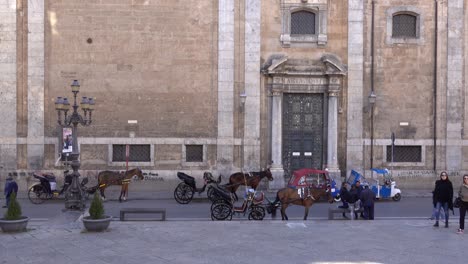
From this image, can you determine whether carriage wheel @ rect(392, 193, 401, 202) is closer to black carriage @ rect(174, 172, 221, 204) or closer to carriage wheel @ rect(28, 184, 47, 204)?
black carriage @ rect(174, 172, 221, 204)

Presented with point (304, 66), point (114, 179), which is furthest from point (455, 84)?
point (114, 179)

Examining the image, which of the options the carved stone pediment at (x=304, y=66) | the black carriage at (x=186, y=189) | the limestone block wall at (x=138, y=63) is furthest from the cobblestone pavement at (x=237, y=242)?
the carved stone pediment at (x=304, y=66)

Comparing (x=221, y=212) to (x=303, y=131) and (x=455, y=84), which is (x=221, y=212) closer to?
(x=303, y=131)

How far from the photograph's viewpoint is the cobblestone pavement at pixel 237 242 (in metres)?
12.8

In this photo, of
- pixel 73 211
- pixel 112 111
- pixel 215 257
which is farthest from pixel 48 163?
pixel 215 257

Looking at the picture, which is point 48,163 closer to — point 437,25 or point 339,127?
point 339,127

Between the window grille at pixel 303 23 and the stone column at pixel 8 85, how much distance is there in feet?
45.2

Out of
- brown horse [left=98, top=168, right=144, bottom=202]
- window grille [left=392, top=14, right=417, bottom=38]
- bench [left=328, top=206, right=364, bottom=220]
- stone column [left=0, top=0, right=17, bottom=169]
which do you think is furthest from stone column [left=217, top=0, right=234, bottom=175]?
stone column [left=0, top=0, right=17, bottom=169]

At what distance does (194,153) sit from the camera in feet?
92.2

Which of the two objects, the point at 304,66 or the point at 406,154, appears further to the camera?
the point at 406,154

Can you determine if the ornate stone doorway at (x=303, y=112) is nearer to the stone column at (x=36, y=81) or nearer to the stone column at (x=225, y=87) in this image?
the stone column at (x=225, y=87)

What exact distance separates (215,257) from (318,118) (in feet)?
55.3

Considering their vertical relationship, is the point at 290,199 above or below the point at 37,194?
above

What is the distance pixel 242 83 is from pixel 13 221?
14913mm
